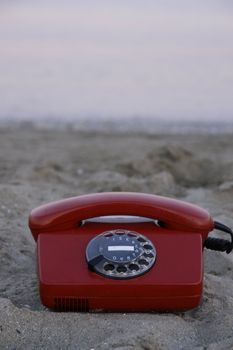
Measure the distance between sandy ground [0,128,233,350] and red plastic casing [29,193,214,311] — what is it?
57 millimetres

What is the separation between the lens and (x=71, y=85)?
10.1 metres

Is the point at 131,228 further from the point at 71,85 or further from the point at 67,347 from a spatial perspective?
the point at 71,85

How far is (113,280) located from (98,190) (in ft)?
6.93

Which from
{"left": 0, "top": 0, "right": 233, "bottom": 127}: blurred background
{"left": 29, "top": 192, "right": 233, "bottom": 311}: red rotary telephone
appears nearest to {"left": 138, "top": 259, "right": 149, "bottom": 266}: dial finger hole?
{"left": 29, "top": 192, "right": 233, "bottom": 311}: red rotary telephone

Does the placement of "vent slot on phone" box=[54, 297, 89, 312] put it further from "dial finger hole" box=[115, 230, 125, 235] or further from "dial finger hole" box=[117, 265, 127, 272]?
"dial finger hole" box=[115, 230, 125, 235]

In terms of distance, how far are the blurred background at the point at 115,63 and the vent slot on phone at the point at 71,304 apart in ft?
19.8

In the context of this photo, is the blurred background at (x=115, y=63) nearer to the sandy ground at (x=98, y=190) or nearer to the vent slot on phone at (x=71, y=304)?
the sandy ground at (x=98, y=190)

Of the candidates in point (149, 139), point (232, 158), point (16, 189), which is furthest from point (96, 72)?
point (16, 189)

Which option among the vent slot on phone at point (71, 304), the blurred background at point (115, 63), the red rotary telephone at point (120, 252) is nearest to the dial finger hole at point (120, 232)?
the red rotary telephone at point (120, 252)

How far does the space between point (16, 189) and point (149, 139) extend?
3122 millimetres

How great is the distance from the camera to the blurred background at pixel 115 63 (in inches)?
353

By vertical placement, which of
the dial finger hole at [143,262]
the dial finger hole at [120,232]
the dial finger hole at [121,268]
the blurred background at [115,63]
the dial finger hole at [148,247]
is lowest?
the blurred background at [115,63]

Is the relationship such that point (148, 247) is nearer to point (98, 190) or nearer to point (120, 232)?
point (120, 232)

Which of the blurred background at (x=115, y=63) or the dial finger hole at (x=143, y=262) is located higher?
the dial finger hole at (x=143, y=262)
